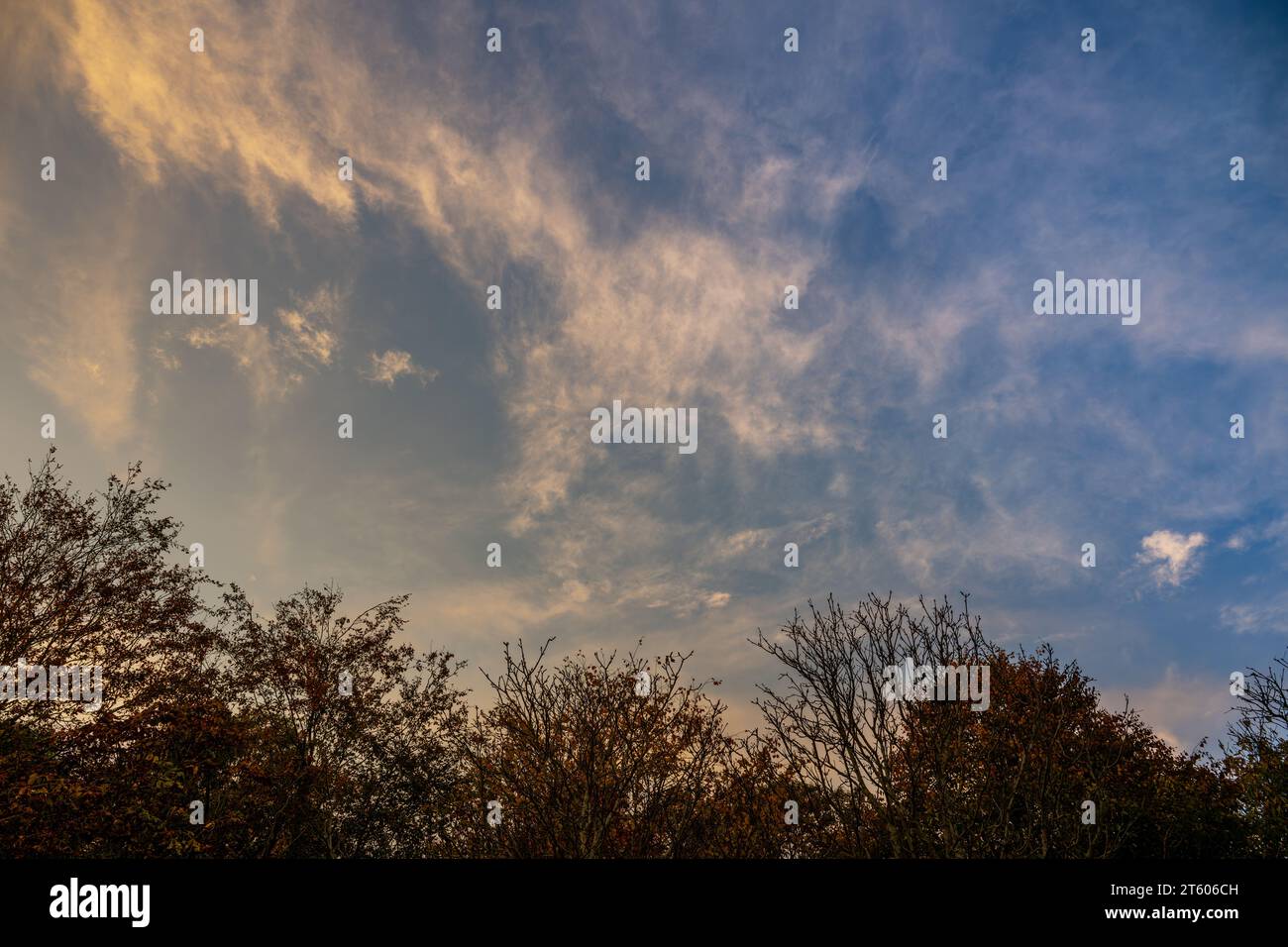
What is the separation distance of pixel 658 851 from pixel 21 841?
14.6 m

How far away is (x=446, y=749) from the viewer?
28.1m

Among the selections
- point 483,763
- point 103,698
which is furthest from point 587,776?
point 103,698

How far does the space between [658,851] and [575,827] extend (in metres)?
3.22

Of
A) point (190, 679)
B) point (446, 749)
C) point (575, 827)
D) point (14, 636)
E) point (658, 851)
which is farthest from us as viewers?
point (446, 749)

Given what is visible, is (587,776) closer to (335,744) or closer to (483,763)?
(483,763)

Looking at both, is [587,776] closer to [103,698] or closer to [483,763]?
[483,763]

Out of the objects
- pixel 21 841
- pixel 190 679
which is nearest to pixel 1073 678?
pixel 190 679

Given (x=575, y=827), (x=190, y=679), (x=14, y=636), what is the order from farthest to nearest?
(x=190, y=679), (x=14, y=636), (x=575, y=827)

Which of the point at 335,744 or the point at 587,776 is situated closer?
the point at 587,776
